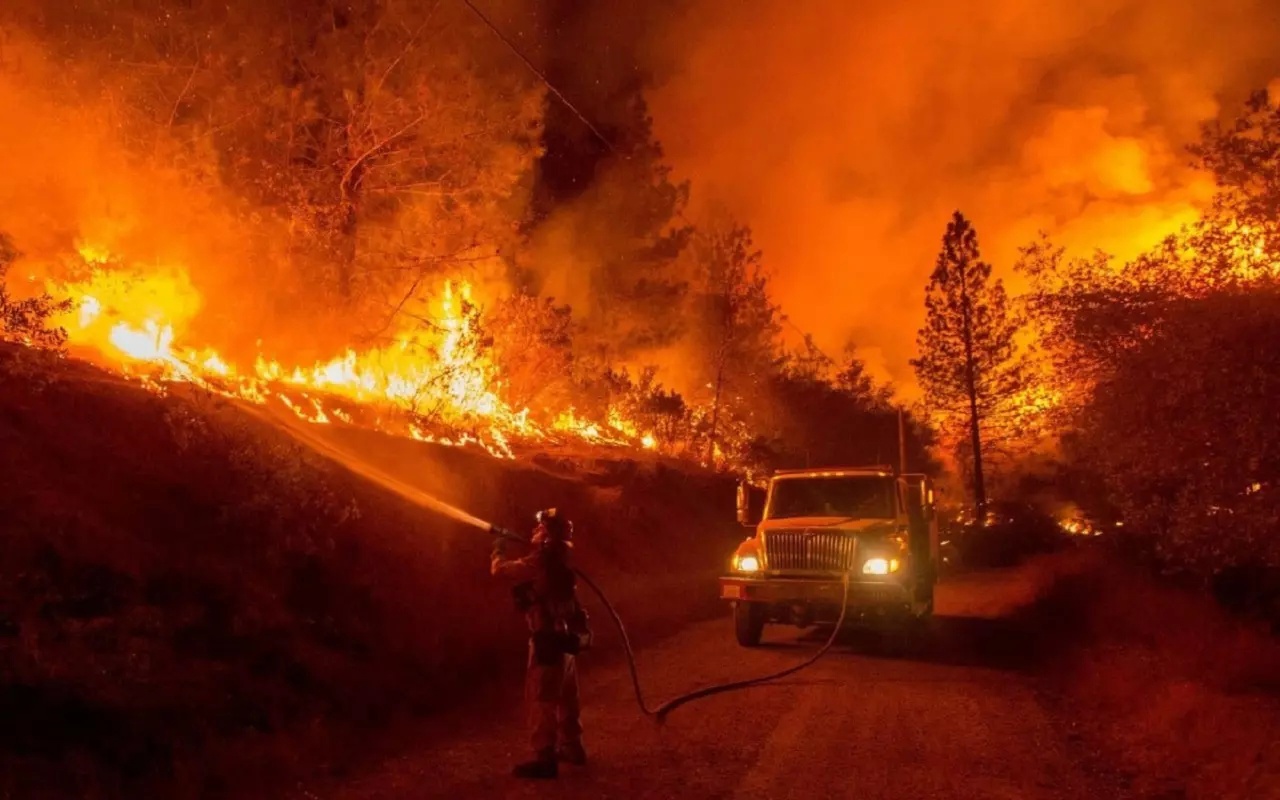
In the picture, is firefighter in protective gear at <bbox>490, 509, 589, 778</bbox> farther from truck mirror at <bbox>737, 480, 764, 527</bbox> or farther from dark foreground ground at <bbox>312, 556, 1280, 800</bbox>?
truck mirror at <bbox>737, 480, 764, 527</bbox>

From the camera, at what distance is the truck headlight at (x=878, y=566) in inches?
497

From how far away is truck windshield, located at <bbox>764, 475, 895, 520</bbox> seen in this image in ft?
45.2

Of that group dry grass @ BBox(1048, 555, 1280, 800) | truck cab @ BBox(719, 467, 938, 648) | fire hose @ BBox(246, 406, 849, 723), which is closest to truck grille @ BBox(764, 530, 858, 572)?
truck cab @ BBox(719, 467, 938, 648)

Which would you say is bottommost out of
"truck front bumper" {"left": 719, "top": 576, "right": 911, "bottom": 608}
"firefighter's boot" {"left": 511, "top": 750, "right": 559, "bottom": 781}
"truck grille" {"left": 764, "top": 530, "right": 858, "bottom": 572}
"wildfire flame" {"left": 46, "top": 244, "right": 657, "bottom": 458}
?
"firefighter's boot" {"left": 511, "top": 750, "right": 559, "bottom": 781}

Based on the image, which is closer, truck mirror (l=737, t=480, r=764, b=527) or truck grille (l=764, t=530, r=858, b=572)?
truck grille (l=764, t=530, r=858, b=572)

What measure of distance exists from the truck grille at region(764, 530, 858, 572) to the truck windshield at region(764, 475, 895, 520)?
778mm

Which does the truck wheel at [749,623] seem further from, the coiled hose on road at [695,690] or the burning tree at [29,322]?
the burning tree at [29,322]

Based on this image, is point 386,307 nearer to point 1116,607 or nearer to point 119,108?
point 119,108

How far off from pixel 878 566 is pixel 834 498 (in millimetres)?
1613

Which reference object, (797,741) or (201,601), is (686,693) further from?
(201,601)

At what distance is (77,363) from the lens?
43.0 ft

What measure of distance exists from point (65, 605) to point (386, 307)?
1360 cm

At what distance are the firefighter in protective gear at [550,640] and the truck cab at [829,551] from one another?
6.09 m

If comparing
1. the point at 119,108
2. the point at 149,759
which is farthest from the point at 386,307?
the point at 149,759
